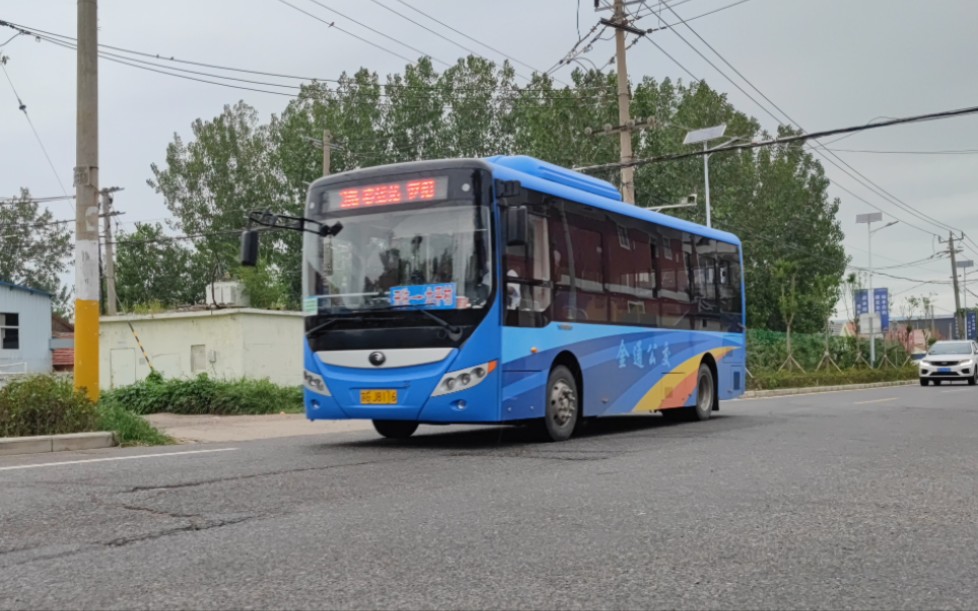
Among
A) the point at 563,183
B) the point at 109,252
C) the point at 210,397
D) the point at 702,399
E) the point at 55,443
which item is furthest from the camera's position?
the point at 109,252

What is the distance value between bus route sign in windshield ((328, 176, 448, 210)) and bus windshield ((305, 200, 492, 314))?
13 cm

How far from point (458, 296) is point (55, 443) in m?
A: 4.93

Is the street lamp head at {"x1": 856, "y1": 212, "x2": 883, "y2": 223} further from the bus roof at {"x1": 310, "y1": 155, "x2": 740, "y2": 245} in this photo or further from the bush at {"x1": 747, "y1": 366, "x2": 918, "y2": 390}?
the bus roof at {"x1": 310, "y1": 155, "x2": 740, "y2": 245}

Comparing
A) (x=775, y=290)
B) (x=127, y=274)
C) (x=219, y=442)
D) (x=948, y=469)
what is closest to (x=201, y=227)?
(x=127, y=274)

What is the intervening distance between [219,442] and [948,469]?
8.69 meters

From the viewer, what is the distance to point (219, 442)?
13234mm

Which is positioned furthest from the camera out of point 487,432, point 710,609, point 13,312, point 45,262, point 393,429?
point 45,262

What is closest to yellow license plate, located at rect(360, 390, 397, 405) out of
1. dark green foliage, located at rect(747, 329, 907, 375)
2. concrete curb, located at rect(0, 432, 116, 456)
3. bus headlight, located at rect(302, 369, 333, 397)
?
bus headlight, located at rect(302, 369, 333, 397)

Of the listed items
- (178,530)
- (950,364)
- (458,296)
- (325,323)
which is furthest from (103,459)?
(950,364)

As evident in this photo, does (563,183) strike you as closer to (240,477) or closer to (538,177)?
(538,177)

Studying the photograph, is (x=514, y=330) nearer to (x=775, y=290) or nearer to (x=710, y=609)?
(x=710, y=609)

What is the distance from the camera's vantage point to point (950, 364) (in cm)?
3656

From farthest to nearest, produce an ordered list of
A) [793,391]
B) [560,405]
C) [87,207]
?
[793,391] → [87,207] → [560,405]

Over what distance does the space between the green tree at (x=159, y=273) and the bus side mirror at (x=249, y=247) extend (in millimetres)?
50897
